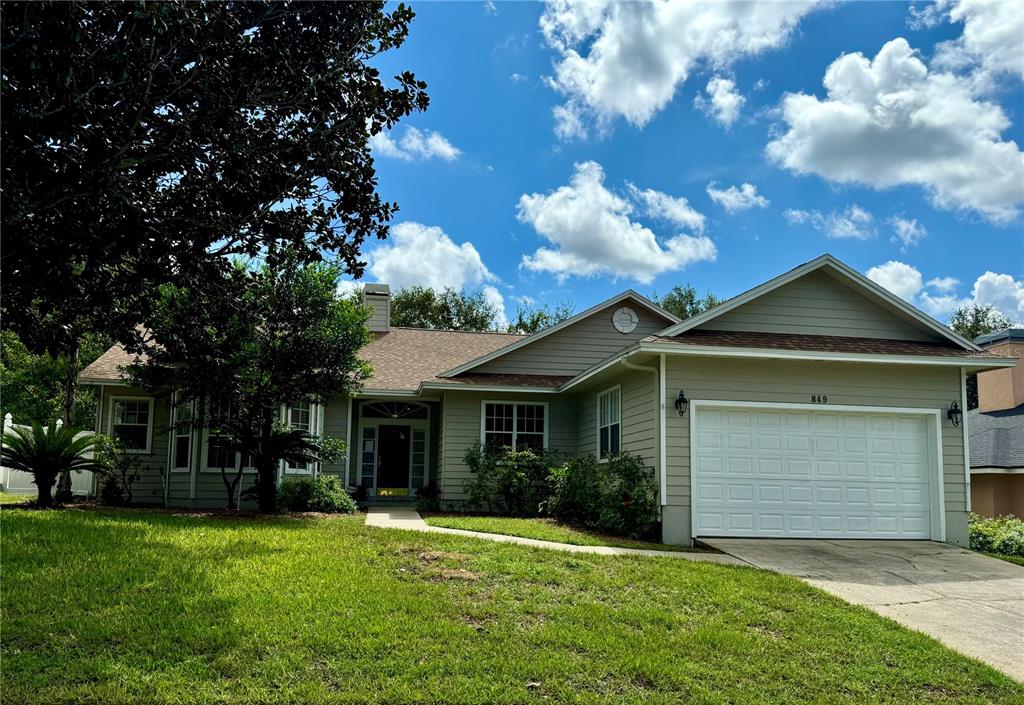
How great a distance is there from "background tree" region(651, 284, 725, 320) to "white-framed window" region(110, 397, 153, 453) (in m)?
31.0

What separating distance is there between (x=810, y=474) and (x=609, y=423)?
12.4 ft

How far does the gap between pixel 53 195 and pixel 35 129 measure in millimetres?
482

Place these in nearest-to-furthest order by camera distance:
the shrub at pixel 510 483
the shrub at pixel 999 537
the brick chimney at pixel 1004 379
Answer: the shrub at pixel 999 537, the shrub at pixel 510 483, the brick chimney at pixel 1004 379

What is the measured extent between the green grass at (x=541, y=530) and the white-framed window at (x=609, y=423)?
179cm

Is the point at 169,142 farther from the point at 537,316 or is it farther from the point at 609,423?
the point at 537,316

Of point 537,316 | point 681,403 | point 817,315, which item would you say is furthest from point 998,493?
point 537,316

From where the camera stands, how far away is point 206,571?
7480 millimetres

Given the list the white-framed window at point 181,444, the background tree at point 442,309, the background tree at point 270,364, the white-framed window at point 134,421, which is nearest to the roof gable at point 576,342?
the background tree at point 270,364

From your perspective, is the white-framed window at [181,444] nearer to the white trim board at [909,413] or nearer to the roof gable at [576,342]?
the roof gable at [576,342]

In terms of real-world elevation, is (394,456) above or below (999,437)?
below

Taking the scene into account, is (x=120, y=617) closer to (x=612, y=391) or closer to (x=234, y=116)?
(x=234, y=116)

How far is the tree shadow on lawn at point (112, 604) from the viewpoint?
525cm

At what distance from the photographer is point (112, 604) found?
6406mm

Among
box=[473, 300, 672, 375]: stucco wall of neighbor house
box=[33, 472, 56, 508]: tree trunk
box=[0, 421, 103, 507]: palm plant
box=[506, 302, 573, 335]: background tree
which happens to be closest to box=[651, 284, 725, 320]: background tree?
box=[506, 302, 573, 335]: background tree
